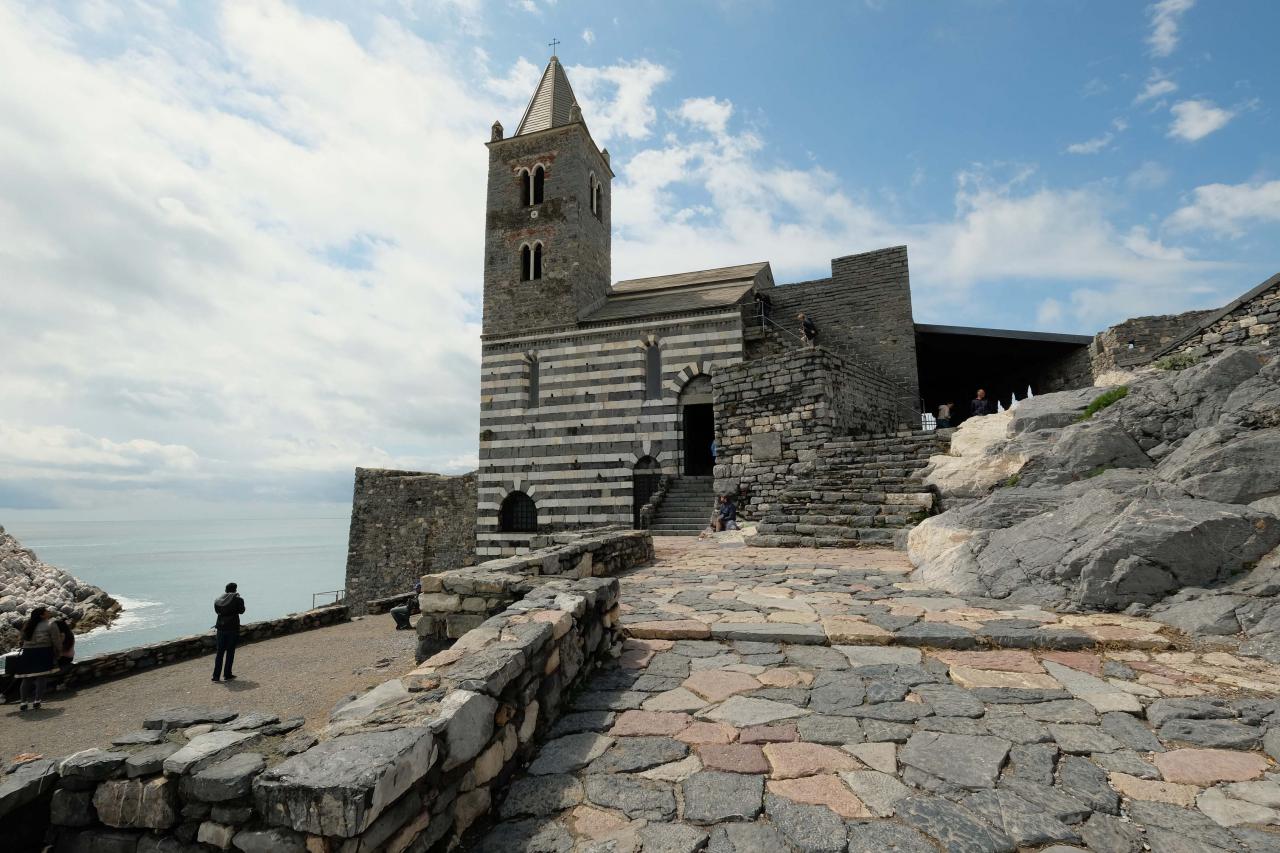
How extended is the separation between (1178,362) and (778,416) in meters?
6.92

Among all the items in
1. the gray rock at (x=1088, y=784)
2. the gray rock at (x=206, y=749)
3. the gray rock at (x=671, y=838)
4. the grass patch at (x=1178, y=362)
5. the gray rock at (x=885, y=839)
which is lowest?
the gray rock at (x=671, y=838)

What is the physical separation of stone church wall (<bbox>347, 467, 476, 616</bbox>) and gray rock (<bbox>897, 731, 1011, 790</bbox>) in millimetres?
21189

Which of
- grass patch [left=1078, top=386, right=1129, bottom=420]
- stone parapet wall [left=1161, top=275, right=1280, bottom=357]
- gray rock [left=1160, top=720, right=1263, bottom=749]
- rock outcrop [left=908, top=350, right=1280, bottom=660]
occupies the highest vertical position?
stone parapet wall [left=1161, top=275, right=1280, bottom=357]

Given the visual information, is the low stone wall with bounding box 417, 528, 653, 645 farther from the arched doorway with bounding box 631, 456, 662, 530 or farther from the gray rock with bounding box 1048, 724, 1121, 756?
the arched doorway with bounding box 631, 456, 662, 530

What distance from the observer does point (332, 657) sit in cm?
1229

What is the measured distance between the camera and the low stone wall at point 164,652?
33.9 feet

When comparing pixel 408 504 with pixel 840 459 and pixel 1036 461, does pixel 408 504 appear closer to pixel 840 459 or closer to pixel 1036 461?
pixel 840 459

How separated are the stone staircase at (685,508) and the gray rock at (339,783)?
12242 mm

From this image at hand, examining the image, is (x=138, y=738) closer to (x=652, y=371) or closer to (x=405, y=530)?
(x=652, y=371)

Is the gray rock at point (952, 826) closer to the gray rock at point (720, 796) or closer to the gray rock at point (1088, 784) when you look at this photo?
the gray rock at point (1088, 784)

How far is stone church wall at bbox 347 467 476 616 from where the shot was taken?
22.6 metres

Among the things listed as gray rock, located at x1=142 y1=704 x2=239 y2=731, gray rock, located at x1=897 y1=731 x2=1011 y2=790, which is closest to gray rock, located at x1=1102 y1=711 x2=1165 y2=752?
gray rock, located at x1=897 y1=731 x2=1011 y2=790

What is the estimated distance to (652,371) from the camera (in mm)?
19656

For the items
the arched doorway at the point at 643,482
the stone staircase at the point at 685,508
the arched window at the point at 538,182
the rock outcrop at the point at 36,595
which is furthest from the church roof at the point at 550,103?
the rock outcrop at the point at 36,595
